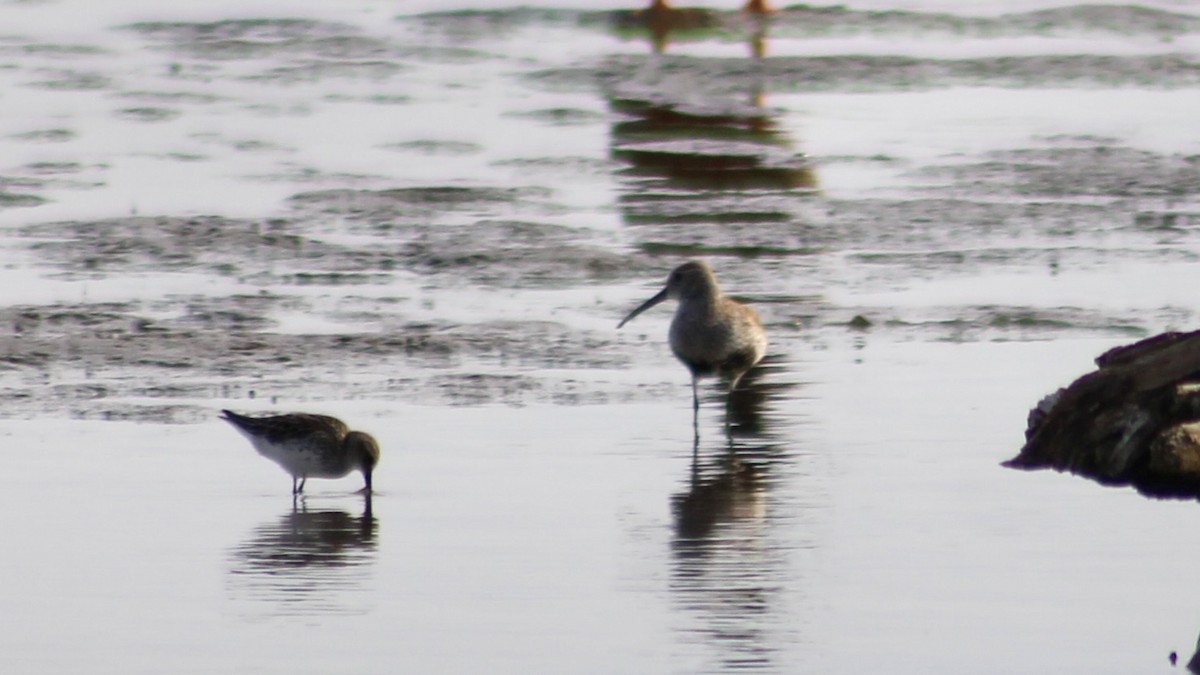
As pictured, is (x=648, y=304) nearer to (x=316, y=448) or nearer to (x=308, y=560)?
(x=316, y=448)

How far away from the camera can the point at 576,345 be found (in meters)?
13.1

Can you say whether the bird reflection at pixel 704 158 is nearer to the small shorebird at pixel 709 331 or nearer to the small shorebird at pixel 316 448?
the small shorebird at pixel 709 331

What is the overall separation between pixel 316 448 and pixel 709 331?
2571 millimetres

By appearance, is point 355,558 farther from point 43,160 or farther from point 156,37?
point 156,37

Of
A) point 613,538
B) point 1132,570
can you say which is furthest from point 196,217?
point 1132,570

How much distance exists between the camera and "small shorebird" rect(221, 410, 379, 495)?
33.2ft

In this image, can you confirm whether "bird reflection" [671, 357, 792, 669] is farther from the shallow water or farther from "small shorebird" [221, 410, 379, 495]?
"small shorebird" [221, 410, 379, 495]

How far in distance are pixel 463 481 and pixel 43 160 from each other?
985 cm

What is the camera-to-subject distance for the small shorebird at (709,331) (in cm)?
1224

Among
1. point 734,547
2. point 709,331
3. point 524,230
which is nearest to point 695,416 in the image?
point 709,331

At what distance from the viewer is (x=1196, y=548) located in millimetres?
8938

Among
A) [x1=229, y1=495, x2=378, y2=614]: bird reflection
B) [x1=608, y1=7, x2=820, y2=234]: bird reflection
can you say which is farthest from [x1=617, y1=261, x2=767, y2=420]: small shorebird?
[x1=608, y1=7, x2=820, y2=234]: bird reflection

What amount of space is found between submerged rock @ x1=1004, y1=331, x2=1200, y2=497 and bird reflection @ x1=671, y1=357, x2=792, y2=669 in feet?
3.34

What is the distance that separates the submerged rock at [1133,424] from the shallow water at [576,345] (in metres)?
0.16
